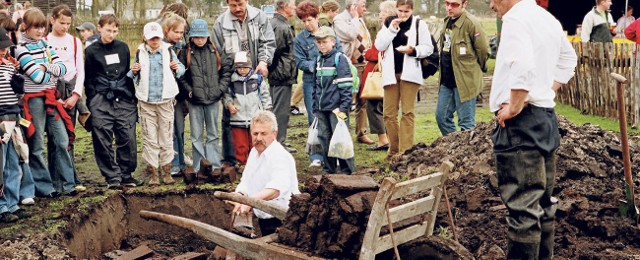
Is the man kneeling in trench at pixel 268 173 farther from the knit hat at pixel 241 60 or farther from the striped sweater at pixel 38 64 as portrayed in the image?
the knit hat at pixel 241 60

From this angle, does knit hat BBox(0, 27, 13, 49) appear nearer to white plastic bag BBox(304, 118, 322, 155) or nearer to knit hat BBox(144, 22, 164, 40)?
knit hat BBox(144, 22, 164, 40)

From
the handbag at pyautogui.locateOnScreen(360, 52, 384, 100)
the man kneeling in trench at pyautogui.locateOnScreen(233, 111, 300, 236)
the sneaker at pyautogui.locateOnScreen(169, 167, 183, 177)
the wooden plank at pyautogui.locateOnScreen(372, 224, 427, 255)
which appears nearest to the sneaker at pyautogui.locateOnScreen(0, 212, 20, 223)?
the sneaker at pyautogui.locateOnScreen(169, 167, 183, 177)

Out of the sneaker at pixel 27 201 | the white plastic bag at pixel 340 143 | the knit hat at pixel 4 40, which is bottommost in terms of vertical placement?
the sneaker at pixel 27 201

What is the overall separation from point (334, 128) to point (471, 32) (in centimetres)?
212

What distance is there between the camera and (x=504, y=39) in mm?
5758

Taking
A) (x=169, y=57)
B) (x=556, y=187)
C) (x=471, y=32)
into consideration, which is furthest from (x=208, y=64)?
(x=556, y=187)

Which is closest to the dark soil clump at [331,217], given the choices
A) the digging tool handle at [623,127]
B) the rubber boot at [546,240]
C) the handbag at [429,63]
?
the rubber boot at [546,240]

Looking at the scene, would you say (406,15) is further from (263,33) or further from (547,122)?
(547,122)

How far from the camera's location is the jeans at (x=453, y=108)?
10758mm

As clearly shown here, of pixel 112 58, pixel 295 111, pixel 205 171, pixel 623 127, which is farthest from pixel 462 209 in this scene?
pixel 295 111

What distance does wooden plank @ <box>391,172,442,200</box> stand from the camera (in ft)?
18.2

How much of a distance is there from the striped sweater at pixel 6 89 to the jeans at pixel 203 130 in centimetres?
244

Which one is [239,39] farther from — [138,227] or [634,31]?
[634,31]

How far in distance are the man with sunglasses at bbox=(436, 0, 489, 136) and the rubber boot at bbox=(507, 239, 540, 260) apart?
4745 mm
